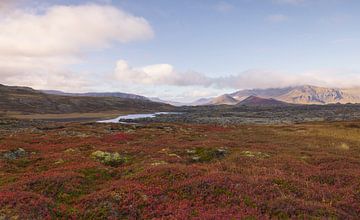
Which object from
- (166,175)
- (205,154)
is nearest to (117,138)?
(205,154)

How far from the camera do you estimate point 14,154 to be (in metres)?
27.0

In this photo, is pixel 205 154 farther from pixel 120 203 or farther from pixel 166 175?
pixel 120 203

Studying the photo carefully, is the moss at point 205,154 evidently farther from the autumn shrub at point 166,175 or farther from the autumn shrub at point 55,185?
the autumn shrub at point 55,185

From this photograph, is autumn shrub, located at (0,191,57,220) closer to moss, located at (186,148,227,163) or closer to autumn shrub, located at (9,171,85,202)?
autumn shrub, located at (9,171,85,202)

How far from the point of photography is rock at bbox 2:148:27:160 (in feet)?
85.3

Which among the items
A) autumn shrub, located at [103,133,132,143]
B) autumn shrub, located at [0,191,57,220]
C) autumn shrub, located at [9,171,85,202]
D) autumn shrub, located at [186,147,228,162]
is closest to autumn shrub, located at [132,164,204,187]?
autumn shrub, located at [9,171,85,202]

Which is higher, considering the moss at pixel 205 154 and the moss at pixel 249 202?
the moss at pixel 249 202

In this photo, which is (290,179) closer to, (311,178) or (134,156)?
(311,178)

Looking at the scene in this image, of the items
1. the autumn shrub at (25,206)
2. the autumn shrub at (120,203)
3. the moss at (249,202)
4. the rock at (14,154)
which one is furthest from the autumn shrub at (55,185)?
the rock at (14,154)

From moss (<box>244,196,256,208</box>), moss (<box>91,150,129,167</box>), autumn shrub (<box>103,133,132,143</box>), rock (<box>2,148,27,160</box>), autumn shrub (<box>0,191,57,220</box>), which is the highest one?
moss (<box>244,196,256,208</box>)

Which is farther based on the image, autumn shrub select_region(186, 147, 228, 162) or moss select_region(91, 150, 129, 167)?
autumn shrub select_region(186, 147, 228, 162)

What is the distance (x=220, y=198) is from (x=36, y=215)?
25.2 feet

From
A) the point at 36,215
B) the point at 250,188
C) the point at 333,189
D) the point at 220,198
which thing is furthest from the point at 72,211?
the point at 333,189

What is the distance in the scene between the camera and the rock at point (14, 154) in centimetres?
2601
